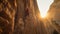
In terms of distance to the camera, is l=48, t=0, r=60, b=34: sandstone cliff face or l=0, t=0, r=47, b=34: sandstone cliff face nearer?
l=0, t=0, r=47, b=34: sandstone cliff face

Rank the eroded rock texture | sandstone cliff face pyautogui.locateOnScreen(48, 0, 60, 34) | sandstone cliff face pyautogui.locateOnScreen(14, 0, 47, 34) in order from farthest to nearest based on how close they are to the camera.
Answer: sandstone cliff face pyautogui.locateOnScreen(48, 0, 60, 34), sandstone cliff face pyautogui.locateOnScreen(14, 0, 47, 34), the eroded rock texture

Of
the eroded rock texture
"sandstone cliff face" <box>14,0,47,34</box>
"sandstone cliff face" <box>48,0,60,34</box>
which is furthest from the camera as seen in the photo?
"sandstone cliff face" <box>48,0,60,34</box>

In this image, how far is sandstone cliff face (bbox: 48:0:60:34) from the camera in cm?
715

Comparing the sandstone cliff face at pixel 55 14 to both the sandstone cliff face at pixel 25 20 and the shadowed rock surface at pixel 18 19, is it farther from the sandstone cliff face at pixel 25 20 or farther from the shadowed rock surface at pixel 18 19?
the sandstone cliff face at pixel 25 20

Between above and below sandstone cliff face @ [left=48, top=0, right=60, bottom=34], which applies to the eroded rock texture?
below

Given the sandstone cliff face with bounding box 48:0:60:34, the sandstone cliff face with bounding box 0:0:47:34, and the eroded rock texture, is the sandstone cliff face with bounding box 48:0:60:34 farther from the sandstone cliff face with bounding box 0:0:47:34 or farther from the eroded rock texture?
the eroded rock texture

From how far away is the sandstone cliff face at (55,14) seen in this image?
7.15 metres

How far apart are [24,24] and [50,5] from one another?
3891mm

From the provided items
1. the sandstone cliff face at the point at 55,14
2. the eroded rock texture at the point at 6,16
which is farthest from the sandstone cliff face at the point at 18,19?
the sandstone cliff face at the point at 55,14

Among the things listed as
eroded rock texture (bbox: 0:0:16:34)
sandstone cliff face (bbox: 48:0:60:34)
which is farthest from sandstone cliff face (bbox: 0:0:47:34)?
sandstone cliff face (bbox: 48:0:60:34)

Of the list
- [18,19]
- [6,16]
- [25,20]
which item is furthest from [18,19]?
[6,16]

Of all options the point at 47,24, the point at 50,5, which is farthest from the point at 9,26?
the point at 50,5

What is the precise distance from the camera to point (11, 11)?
4.32 meters

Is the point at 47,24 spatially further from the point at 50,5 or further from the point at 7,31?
the point at 7,31
